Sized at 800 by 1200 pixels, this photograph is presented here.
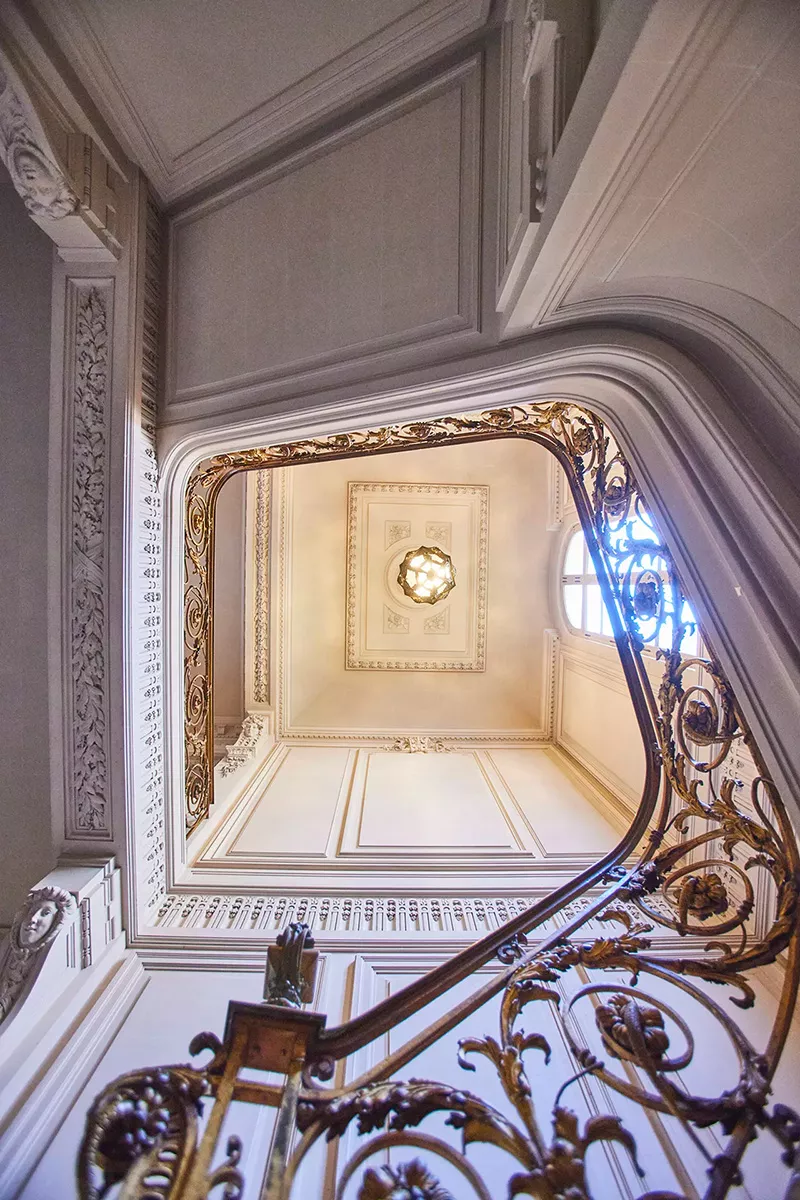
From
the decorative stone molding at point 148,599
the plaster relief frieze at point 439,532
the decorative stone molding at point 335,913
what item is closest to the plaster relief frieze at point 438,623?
the plaster relief frieze at point 439,532

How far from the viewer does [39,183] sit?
Result: 71.2 inches

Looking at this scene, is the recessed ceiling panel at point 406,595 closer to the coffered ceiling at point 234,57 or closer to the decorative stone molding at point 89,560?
the decorative stone molding at point 89,560

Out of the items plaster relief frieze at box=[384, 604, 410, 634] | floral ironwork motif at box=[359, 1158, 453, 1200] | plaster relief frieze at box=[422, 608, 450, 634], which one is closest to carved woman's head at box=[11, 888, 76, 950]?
floral ironwork motif at box=[359, 1158, 453, 1200]

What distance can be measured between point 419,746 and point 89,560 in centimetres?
388

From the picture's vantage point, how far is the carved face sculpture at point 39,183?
1.76 m

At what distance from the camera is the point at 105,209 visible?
2.03 meters

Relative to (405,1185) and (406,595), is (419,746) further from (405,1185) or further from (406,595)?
(405,1185)

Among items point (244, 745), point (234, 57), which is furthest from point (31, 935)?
point (234, 57)

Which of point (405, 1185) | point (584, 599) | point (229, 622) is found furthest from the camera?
point (229, 622)

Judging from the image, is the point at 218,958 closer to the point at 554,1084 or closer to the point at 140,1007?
the point at 140,1007

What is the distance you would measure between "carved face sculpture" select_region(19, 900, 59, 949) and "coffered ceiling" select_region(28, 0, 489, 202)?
3.10 meters

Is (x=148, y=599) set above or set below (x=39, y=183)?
below

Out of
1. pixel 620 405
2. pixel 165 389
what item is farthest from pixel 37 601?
pixel 620 405

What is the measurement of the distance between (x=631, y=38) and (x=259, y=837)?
3872 mm
